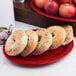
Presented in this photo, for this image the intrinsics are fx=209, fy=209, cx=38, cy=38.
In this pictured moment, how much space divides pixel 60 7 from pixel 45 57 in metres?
0.22

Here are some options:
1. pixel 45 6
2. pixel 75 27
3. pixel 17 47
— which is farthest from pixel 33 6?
pixel 17 47

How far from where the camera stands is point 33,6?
828 millimetres

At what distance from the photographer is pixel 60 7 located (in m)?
0.74

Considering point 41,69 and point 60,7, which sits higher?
point 60,7

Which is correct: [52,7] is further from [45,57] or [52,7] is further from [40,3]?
[45,57]

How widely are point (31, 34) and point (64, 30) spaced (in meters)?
0.12

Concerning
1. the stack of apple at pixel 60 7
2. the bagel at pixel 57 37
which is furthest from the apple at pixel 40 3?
the bagel at pixel 57 37

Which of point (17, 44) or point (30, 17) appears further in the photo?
point (30, 17)

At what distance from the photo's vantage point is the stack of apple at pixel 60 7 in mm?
722

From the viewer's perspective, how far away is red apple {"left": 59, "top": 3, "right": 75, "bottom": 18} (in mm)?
719

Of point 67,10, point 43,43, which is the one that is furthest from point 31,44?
point 67,10

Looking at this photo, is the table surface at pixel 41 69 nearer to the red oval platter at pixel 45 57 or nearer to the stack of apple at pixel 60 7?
the red oval platter at pixel 45 57

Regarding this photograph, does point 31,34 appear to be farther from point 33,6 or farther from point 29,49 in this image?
point 33,6

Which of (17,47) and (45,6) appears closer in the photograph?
(17,47)
